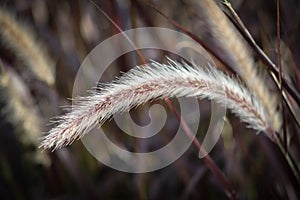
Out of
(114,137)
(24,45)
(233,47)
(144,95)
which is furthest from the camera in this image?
(114,137)

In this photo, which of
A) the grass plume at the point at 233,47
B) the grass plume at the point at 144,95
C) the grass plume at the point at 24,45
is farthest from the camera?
the grass plume at the point at 24,45

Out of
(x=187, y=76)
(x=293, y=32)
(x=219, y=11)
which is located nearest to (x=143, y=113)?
Result: (x=293, y=32)

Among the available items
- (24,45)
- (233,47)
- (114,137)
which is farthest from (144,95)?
(114,137)

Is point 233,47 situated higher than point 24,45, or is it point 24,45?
point 24,45

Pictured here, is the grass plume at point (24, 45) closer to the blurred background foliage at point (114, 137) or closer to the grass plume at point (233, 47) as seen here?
the blurred background foliage at point (114, 137)

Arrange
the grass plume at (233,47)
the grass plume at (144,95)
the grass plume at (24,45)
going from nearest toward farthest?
the grass plume at (144,95), the grass plume at (233,47), the grass plume at (24,45)

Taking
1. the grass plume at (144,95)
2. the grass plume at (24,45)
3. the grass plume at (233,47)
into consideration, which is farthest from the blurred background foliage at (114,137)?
the grass plume at (144,95)

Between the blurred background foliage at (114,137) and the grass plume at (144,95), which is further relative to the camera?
the blurred background foliage at (114,137)

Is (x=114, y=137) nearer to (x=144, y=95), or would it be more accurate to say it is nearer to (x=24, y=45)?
(x=24, y=45)

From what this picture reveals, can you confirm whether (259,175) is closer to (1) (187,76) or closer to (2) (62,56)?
(1) (187,76)
